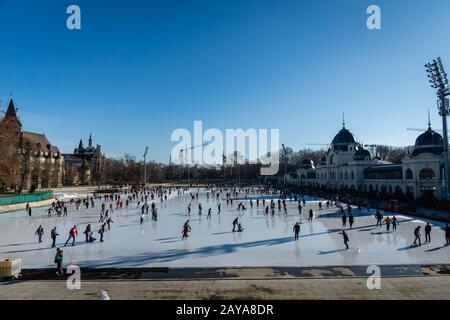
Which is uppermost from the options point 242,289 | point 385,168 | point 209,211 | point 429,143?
point 429,143

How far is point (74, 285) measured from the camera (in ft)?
33.8

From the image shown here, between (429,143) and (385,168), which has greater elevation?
(429,143)

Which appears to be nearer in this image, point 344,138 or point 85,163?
point 344,138

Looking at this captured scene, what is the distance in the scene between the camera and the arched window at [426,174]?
39.0 metres

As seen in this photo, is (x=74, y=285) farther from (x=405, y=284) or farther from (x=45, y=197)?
(x=45, y=197)

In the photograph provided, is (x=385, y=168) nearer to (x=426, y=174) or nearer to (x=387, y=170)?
(x=387, y=170)

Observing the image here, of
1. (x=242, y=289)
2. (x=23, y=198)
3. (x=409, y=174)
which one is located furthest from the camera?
(x=409, y=174)

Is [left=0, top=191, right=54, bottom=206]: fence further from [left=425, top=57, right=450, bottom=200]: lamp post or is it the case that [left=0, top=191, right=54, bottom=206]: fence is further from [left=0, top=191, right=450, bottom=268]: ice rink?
[left=425, top=57, right=450, bottom=200]: lamp post

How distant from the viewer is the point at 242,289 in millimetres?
9875

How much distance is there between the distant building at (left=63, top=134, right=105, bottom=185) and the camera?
327ft

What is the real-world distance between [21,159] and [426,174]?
192ft

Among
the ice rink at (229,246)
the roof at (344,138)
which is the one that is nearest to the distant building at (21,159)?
the ice rink at (229,246)

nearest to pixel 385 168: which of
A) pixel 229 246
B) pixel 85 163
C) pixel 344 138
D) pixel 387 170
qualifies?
pixel 387 170

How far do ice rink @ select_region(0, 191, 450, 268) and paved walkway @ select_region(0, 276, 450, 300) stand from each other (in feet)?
7.38
